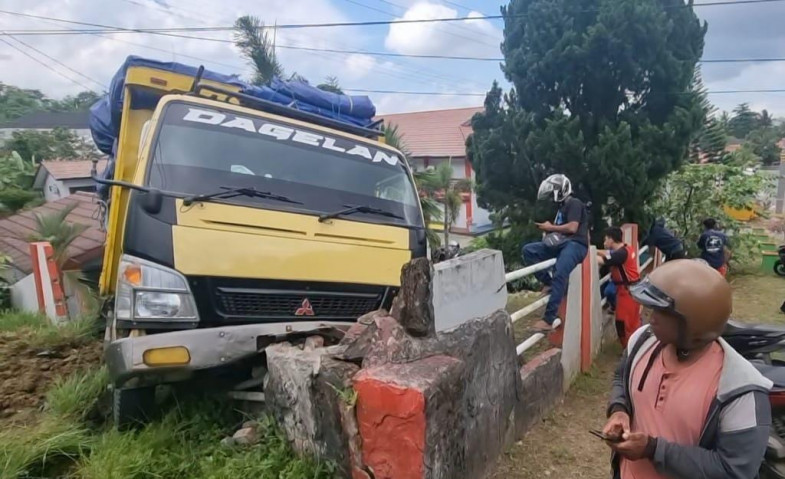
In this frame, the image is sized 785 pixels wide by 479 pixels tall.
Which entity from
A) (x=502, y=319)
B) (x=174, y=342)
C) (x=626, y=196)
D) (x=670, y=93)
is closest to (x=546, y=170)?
(x=626, y=196)

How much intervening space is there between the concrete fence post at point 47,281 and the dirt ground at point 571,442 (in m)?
6.76

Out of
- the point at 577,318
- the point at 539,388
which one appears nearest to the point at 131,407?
the point at 539,388

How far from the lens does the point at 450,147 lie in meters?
26.9

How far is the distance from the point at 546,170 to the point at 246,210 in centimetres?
636

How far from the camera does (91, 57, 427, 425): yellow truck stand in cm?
301

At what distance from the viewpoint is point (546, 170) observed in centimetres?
876

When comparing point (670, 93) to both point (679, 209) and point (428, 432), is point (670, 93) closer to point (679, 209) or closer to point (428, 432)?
point (679, 209)

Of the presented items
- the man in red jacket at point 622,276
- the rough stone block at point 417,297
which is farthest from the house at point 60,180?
the rough stone block at point 417,297

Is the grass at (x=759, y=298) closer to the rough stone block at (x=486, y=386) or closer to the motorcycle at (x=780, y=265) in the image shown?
the motorcycle at (x=780, y=265)

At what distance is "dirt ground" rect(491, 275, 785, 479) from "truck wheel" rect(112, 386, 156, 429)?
207 cm

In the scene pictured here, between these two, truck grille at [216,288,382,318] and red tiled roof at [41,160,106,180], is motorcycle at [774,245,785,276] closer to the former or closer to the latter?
truck grille at [216,288,382,318]

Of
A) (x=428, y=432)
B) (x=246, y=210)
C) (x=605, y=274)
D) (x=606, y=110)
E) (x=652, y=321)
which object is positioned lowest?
(x=605, y=274)

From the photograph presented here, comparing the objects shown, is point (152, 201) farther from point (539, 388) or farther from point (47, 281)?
point (47, 281)

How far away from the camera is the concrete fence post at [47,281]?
7.70 metres
